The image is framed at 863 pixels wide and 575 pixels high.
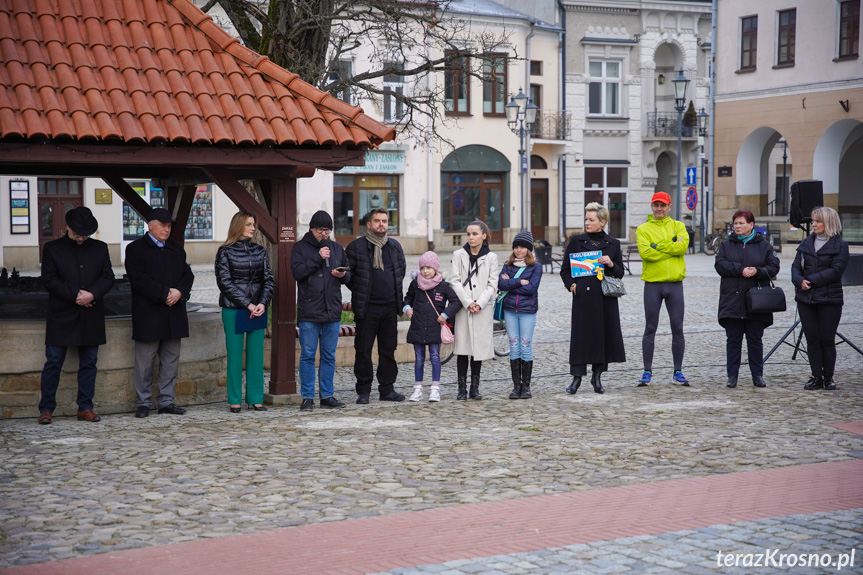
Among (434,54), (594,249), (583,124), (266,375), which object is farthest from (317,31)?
(583,124)

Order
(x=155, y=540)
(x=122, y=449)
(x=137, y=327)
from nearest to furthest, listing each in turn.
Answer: (x=155, y=540) → (x=122, y=449) → (x=137, y=327)

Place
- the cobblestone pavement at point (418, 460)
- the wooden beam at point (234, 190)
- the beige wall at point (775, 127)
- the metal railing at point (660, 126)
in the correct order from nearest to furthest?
the cobblestone pavement at point (418, 460), the wooden beam at point (234, 190), the beige wall at point (775, 127), the metal railing at point (660, 126)

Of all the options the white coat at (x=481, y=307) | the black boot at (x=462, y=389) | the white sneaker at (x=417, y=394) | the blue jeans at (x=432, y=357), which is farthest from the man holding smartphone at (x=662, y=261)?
the white sneaker at (x=417, y=394)

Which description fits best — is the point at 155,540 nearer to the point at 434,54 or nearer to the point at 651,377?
the point at 651,377

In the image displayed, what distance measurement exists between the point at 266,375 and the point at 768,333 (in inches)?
296

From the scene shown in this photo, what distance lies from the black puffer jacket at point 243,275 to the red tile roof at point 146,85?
3.22ft

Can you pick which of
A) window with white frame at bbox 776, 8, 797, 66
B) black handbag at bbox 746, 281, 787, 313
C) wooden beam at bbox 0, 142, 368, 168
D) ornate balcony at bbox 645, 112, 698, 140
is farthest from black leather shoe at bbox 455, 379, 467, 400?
ornate balcony at bbox 645, 112, 698, 140

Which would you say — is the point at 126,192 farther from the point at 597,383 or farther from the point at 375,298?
the point at 597,383

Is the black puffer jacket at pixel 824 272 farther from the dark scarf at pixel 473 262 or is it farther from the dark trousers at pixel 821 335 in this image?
the dark scarf at pixel 473 262

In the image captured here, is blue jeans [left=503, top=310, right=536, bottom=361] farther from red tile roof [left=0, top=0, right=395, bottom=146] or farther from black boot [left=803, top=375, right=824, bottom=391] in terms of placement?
black boot [left=803, top=375, right=824, bottom=391]

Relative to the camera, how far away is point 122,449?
820 cm

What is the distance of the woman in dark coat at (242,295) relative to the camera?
9.89 m

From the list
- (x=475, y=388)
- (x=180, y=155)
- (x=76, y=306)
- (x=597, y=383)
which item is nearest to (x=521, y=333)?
(x=475, y=388)

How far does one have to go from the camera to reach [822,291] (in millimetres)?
11031
